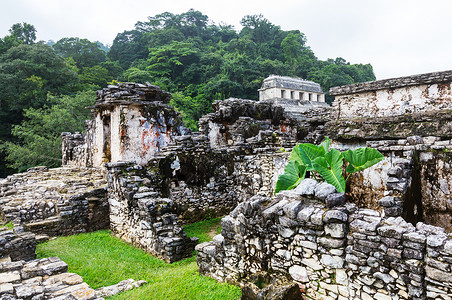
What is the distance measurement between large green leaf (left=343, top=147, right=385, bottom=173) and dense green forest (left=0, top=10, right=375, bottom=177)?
21661 mm

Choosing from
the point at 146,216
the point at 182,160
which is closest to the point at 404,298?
the point at 146,216

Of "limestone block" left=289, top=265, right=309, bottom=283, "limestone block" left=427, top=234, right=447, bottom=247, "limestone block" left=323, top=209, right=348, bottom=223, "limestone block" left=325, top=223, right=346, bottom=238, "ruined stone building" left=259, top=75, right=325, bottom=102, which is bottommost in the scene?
"limestone block" left=289, top=265, right=309, bottom=283

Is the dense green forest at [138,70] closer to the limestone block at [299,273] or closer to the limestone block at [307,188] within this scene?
the limestone block at [307,188]

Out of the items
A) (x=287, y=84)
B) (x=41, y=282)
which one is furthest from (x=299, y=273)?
(x=287, y=84)

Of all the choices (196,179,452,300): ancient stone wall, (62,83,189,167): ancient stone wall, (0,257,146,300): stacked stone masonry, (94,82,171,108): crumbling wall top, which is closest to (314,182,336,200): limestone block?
(196,179,452,300): ancient stone wall

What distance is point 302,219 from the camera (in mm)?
3441

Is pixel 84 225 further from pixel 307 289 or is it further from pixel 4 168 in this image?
pixel 4 168

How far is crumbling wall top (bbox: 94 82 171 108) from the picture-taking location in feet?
35.2

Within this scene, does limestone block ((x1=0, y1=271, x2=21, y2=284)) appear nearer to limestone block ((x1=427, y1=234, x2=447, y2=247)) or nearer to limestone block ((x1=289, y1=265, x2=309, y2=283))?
limestone block ((x1=289, y1=265, x2=309, y2=283))

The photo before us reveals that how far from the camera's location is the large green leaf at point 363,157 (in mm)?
4617

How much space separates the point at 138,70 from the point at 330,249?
31065mm

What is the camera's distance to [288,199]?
395 cm

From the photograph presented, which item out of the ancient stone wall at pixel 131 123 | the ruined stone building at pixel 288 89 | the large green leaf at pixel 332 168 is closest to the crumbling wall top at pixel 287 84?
the ruined stone building at pixel 288 89

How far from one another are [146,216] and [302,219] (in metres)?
4.18
